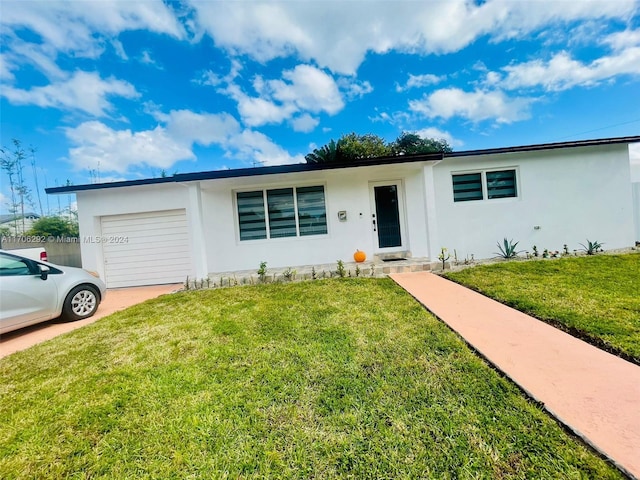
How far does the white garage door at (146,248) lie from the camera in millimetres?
8344

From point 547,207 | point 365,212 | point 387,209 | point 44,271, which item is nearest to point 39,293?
point 44,271

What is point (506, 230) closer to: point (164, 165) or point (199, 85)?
point (199, 85)

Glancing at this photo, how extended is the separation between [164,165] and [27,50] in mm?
12120

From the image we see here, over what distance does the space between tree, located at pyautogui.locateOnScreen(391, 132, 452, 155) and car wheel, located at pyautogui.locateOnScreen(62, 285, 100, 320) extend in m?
20.0

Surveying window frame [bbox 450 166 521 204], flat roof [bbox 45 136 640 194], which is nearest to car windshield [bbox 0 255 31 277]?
flat roof [bbox 45 136 640 194]

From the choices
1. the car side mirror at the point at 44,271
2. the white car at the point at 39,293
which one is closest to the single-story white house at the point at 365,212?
the white car at the point at 39,293

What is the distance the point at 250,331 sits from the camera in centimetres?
377

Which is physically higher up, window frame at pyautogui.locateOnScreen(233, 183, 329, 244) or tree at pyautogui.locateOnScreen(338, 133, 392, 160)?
tree at pyautogui.locateOnScreen(338, 133, 392, 160)

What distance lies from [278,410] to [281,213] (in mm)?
6597

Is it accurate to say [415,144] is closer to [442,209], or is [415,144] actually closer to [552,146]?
[552,146]

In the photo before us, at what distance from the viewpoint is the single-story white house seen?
25.9 feet

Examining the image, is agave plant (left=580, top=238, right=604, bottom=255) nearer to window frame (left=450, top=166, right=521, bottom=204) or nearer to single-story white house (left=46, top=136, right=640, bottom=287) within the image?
single-story white house (left=46, top=136, right=640, bottom=287)

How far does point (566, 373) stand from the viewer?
7.84 feet

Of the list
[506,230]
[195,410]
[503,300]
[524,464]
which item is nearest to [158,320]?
[195,410]
